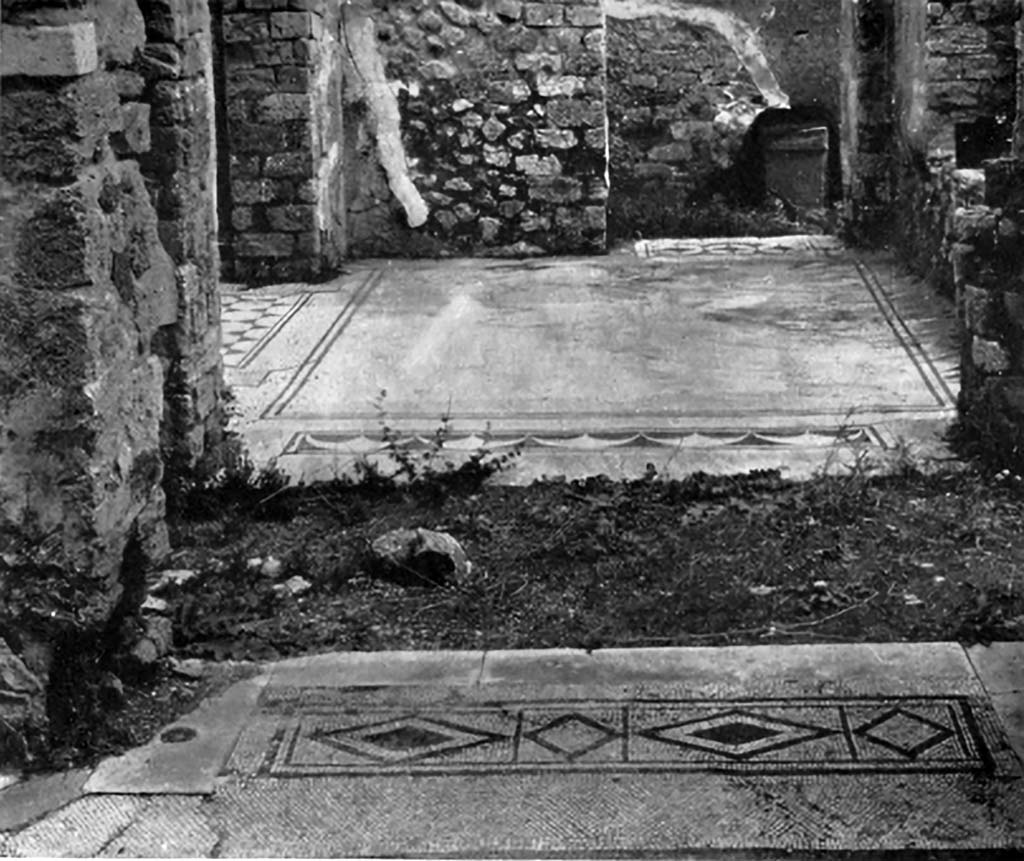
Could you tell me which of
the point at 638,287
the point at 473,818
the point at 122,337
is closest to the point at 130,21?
the point at 122,337

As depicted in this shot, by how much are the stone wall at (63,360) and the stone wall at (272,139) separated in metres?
4.44

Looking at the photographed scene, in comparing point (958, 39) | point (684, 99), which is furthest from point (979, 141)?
point (684, 99)

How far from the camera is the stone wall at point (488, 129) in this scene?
8.77m

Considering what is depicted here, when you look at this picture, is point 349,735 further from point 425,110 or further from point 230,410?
point 425,110

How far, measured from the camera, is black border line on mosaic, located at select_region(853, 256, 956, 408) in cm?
557

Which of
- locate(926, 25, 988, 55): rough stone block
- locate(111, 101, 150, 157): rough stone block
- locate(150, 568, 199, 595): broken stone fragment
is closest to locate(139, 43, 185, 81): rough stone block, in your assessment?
locate(111, 101, 150, 157): rough stone block

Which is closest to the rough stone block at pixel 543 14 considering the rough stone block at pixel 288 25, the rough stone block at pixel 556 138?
the rough stone block at pixel 556 138

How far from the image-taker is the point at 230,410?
539 centimetres

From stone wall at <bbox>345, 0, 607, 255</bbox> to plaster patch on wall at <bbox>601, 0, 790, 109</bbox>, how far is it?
1103 mm

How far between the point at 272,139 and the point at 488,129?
1.28 metres

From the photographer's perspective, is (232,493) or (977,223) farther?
(977,223)

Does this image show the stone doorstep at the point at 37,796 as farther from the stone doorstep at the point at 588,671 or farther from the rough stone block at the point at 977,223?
the rough stone block at the point at 977,223

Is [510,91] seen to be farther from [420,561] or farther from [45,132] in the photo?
[45,132]

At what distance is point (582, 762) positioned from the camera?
3.02 meters
